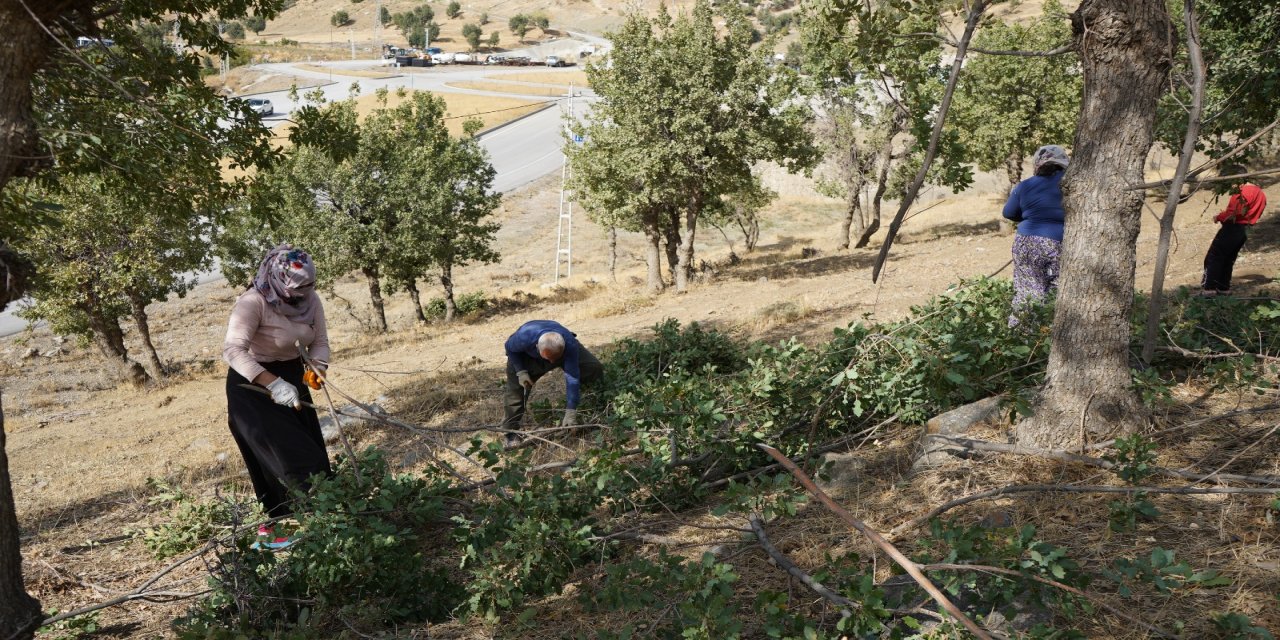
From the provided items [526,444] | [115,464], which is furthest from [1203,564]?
[115,464]

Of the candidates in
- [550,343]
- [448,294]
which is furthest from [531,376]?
[448,294]

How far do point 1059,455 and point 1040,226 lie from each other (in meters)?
2.29

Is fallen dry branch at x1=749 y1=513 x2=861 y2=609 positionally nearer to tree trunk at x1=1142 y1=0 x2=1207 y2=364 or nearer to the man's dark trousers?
tree trunk at x1=1142 y1=0 x2=1207 y2=364

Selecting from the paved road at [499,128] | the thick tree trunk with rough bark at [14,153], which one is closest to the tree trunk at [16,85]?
the thick tree trunk with rough bark at [14,153]

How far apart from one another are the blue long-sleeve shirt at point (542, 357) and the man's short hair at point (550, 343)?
8cm

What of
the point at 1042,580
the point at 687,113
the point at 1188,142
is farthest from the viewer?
the point at 687,113

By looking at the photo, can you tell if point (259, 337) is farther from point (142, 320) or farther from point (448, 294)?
point (448, 294)

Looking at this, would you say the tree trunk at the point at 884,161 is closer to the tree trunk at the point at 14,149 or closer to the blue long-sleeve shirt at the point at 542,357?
the blue long-sleeve shirt at the point at 542,357

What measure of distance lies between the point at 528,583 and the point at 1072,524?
7.15ft

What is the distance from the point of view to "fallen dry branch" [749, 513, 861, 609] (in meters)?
2.71

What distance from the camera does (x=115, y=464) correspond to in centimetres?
816

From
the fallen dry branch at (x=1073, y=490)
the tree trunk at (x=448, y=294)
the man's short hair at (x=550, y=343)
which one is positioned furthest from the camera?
the tree trunk at (x=448, y=294)

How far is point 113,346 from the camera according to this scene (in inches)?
579

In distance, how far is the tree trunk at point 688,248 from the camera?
1628 cm
